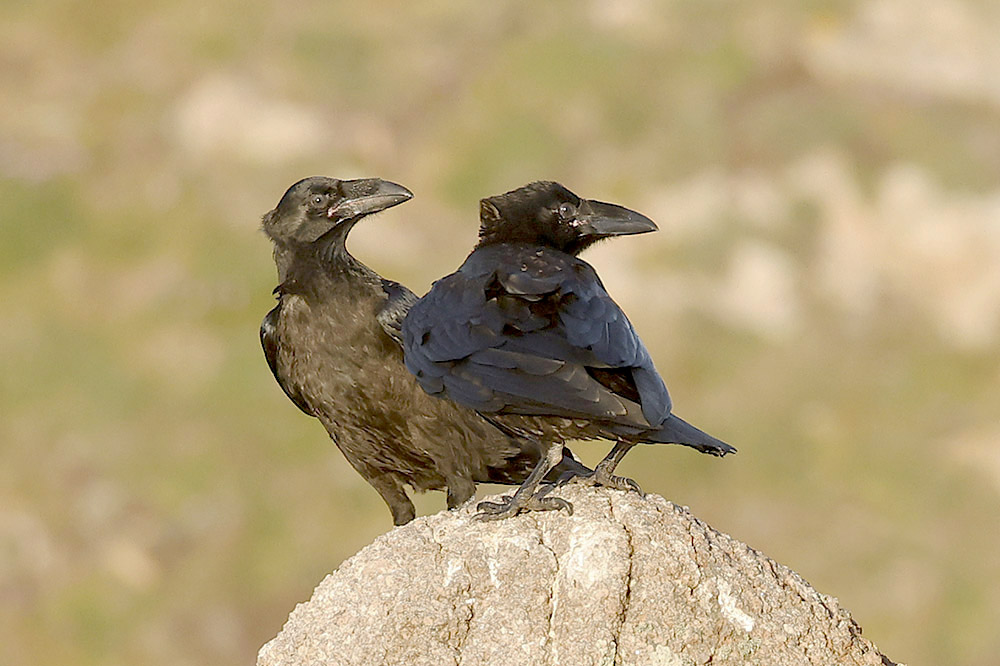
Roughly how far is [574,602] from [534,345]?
0.90 m

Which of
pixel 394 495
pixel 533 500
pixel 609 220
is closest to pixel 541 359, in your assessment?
pixel 533 500

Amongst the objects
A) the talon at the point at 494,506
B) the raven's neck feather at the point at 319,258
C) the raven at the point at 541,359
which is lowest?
the talon at the point at 494,506

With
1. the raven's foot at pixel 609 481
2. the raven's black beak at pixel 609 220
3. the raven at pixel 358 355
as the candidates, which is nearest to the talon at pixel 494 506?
the raven's foot at pixel 609 481

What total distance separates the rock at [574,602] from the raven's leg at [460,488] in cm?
145

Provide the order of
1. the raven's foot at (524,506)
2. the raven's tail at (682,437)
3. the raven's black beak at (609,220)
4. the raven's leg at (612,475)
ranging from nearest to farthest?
the raven's tail at (682,437) < the raven's foot at (524,506) < the raven's leg at (612,475) < the raven's black beak at (609,220)

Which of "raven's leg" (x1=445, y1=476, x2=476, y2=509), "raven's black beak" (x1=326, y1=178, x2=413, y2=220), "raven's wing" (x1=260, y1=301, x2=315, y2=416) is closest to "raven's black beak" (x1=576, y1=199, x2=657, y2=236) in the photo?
"raven's black beak" (x1=326, y1=178, x2=413, y2=220)

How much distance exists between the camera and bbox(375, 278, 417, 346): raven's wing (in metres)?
6.61

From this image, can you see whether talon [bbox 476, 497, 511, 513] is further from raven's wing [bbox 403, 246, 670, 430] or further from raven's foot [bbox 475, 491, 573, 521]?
raven's wing [bbox 403, 246, 670, 430]

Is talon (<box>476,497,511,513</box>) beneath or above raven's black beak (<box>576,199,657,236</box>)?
beneath

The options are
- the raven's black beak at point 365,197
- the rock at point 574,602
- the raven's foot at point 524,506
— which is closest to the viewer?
the rock at point 574,602

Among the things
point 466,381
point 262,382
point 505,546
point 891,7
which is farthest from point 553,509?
point 891,7

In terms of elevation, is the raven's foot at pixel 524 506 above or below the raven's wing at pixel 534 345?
below

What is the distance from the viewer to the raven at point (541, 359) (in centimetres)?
493

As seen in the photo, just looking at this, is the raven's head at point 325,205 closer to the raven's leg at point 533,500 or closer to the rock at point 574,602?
the raven's leg at point 533,500
